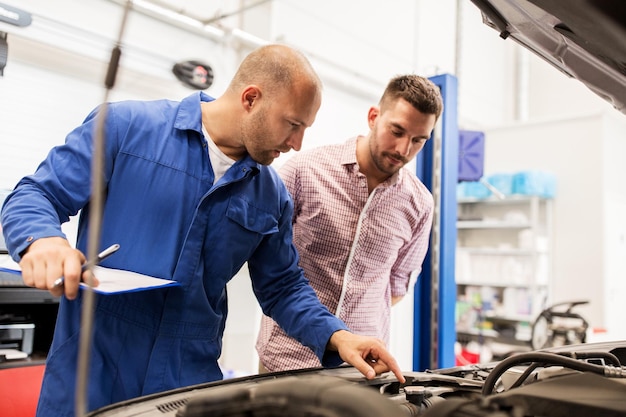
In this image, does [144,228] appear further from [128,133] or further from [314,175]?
[314,175]

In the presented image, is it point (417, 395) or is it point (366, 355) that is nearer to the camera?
point (417, 395)

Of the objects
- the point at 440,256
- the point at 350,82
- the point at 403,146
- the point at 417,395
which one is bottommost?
the point at 417,395

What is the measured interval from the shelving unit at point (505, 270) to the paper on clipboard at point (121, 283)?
535 centimetres

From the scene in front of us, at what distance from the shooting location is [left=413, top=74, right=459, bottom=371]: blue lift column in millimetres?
2361

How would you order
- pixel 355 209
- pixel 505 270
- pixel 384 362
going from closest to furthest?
pixel 384 362 < pixel 355 209 < pixel 505 270

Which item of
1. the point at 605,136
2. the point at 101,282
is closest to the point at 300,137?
the point at 101,282

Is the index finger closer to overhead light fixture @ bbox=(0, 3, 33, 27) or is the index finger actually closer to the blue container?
overhead light fixture @ bbox=(0, 3, 33, 27)

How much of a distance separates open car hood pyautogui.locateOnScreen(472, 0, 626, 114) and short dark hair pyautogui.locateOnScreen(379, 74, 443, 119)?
1.81 feet

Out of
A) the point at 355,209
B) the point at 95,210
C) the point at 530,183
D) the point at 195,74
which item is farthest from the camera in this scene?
the point at 530,183

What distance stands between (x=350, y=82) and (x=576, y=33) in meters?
4.18

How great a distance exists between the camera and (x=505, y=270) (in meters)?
5.89

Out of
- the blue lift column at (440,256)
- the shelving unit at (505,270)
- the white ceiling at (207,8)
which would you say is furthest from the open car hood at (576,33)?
the shelving unit at (505,270)

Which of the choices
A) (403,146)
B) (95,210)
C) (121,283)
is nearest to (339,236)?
(403,146)

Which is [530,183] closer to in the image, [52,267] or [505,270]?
[505,270]
